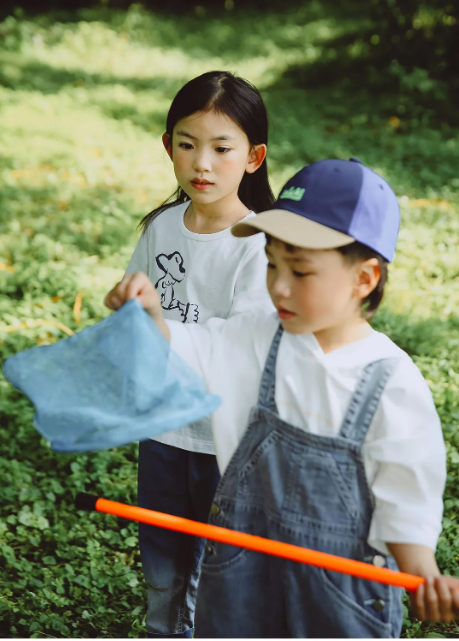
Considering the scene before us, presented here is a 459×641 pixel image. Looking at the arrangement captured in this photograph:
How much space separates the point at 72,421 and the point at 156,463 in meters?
0.70

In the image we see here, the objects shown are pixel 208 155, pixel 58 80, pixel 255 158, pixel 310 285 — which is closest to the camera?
pixel 310 285

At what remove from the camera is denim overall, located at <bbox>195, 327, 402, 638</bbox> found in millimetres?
1526

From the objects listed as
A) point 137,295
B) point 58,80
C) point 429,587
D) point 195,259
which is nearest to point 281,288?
point 137,295

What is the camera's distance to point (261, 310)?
1763 millimetres

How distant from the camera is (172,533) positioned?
7.30 ft

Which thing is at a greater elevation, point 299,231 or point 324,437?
point 299,231

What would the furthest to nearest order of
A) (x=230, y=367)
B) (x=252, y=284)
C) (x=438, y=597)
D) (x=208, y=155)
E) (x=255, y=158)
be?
(x=255, y=158) < (x=208, y=155) < (x=252, y=284) < (x=230, y=367) < (x=438, y=597)

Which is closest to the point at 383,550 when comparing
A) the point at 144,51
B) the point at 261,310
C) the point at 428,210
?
the point at 261,310

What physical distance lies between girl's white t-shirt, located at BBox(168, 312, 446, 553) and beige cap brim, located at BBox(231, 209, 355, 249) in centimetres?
23

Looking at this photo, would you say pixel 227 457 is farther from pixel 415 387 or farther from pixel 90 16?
pixel 90 16

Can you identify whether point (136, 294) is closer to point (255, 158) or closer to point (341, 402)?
point (341, 402)

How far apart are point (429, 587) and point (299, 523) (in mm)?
279

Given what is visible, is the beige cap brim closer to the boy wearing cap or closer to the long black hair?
the boy wearing cap

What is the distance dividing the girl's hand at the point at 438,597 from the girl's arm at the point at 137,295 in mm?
748
